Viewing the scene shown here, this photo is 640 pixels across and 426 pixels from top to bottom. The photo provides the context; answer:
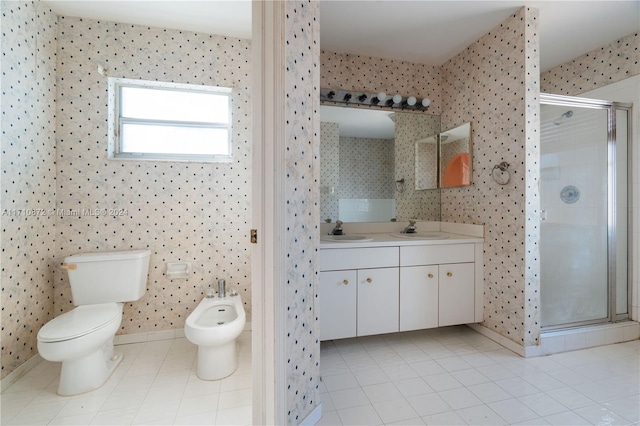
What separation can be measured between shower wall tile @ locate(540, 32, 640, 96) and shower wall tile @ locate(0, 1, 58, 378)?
4338mm

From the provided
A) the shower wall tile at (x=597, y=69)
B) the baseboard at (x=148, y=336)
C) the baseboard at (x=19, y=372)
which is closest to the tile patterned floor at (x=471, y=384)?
the baseboard at (x=148, y=336)

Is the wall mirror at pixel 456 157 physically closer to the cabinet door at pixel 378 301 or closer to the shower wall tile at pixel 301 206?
the cabinet door at pixel 378 301

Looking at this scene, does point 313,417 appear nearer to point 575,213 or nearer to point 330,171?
point 330,171

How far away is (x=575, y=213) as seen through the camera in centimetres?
230

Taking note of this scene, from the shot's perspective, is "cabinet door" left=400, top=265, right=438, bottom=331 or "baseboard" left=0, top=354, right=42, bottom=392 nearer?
"baseboard" left=0, top=354, right=42, bottom=392

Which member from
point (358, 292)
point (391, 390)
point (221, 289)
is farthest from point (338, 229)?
point (391, 390)

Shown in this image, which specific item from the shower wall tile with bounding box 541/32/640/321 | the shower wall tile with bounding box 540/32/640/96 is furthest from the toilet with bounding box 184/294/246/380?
the shower wall tile with bounding box 540/32/640/96

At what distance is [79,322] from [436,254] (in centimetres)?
241

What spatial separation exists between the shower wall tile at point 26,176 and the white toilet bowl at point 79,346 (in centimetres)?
35

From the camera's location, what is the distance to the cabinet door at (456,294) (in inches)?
86.0

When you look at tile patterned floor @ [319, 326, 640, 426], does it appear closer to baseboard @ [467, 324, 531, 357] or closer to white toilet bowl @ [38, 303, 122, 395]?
baseboard @ [467, 324, 531, 357]

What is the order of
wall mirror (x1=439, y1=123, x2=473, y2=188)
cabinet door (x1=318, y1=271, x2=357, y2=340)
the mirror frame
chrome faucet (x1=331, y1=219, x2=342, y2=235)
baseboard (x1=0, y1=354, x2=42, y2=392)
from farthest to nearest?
the mirror frame → wall mirror (x1=439, y1=123, x2=473, y2=188) → chrome faucet (x1=331, y1=219, x2=342, y2=235) → cabinet door (x1=318, y1=271, x2=357, y2=340) → baseboard (x1=0, y1=354, x2=42, y2=392)

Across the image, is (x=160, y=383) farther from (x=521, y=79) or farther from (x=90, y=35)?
(x=521, y=79)

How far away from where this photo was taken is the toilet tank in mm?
1960
